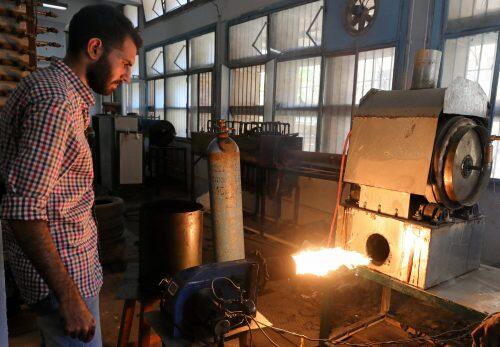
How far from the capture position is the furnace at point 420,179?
1.90 meters

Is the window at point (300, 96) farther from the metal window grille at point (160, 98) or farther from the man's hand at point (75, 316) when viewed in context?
the metal window grille at point (160, 98)

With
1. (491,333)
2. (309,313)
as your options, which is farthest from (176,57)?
(491,333)

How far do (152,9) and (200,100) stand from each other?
3.66 metres

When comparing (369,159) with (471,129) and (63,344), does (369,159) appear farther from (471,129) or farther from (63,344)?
(63,344)

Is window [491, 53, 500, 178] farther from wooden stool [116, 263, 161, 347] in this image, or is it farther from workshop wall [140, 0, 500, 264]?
wooden stool [116, 263, 161, 347]

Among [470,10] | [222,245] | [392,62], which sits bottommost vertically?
[222,245]

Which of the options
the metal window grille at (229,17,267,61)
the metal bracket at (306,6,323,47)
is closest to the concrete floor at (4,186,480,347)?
the metal bracket at (306,6,323,47)

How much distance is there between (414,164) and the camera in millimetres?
1923

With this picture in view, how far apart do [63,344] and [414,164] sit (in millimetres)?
1886

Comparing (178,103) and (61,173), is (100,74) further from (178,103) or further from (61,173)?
(178,103)

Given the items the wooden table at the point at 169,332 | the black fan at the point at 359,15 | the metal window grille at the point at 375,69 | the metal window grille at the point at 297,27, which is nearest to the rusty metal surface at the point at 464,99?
the wooden table at the point at 169,332

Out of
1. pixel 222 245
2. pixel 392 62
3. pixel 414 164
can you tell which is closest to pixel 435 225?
pixel 414 164

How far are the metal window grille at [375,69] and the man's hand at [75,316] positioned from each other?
418 centimetres

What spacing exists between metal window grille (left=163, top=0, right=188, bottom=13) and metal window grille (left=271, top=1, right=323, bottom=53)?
349 centimetres
